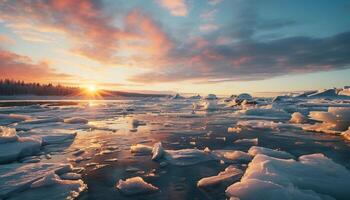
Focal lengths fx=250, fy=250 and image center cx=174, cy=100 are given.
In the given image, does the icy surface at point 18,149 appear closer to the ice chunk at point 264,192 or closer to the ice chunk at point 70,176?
the ice chunk at point 70,176

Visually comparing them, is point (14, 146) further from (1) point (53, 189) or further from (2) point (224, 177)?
(2) point (224, 177)

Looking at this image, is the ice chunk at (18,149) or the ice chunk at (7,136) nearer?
the ice chunk at (18,149)

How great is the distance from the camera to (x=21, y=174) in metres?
4.53

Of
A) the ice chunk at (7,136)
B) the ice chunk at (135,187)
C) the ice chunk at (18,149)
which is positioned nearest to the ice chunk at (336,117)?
the ice chunk at (135,187)

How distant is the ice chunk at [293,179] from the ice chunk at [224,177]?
0.26 metres

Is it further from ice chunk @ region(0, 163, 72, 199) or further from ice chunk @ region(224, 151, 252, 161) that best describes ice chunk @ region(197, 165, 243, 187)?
ice chunk @ region(0, 163, 72, 199)

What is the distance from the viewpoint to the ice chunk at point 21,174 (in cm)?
391

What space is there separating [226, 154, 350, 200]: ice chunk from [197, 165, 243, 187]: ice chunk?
26 centimetres

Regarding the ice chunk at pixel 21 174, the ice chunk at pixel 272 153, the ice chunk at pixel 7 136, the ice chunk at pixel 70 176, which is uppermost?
the ice chunk at pixel 7 136

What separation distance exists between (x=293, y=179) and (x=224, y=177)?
3.72 ft

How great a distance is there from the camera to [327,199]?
3.51 m

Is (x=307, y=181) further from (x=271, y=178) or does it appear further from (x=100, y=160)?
(x=100, y=160)

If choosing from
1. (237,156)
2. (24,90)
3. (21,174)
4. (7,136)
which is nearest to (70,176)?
(21,174)

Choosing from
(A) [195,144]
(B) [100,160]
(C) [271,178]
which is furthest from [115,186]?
(A) [195,144]
